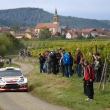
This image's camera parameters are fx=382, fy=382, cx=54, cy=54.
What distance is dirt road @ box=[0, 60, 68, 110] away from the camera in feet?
50.8

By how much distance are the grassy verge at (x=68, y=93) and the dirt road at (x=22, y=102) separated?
50 cm

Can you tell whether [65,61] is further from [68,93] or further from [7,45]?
[7,45]

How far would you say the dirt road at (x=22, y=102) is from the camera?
1548 cm

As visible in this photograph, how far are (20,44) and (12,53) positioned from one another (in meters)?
11.4

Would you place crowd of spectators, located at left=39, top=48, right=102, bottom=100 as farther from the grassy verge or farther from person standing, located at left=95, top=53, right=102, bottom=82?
the grassy verge

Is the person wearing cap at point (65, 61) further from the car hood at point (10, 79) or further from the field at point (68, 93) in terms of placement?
the car hood at point (10, 79)

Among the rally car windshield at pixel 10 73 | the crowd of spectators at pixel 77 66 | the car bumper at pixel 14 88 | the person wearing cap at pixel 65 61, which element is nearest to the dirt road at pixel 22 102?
the car bumper at pixel 14 88

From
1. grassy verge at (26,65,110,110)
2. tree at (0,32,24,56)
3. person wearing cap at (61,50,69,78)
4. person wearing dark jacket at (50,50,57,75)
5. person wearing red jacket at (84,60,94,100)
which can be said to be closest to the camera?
grassy verge at (26,65,110,110)

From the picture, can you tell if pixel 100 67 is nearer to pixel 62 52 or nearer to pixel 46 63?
pixel 62 52

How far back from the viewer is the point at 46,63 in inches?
1067

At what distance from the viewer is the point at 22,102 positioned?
1711cm

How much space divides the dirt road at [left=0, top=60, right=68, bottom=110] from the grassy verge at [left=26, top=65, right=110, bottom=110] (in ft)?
1.63

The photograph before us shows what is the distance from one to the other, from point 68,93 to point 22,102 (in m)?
2.18

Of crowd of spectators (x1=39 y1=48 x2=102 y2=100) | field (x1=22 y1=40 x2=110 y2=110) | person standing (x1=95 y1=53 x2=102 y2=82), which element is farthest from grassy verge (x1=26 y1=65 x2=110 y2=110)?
person standing (x1=95 y1=53 x2=102 y2=82)
